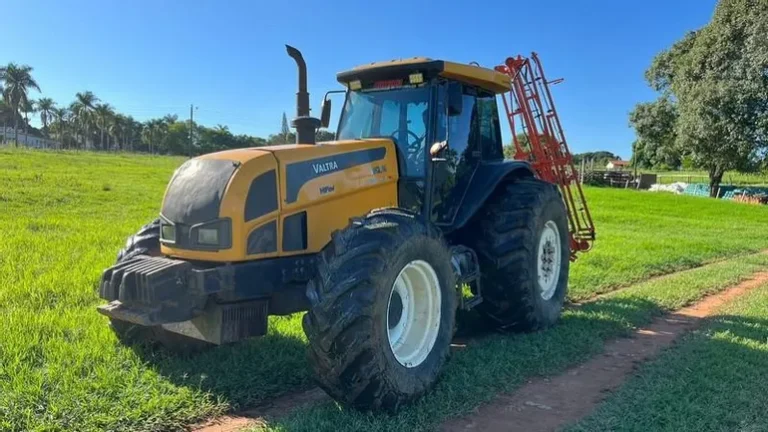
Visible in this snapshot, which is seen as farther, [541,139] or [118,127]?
[118,127]

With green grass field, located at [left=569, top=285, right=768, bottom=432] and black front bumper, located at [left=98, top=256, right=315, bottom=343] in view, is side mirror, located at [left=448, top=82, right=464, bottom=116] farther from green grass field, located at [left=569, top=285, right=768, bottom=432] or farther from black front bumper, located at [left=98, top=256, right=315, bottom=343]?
green grass field, located at [left=569, top=285, right=768, bottom=432]

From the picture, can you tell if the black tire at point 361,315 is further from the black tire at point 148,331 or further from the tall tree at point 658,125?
the tall tree at point 658,125

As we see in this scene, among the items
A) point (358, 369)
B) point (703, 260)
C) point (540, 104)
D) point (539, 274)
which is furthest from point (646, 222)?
point (358, 369)

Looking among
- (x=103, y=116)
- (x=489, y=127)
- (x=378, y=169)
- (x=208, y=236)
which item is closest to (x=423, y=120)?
(x=378, y=169)

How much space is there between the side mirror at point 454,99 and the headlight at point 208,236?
98.2 inches

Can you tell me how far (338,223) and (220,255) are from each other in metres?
0.95

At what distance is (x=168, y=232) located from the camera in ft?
13.3

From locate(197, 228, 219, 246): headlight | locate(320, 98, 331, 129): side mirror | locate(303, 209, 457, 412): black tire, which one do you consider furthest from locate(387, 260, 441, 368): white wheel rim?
locate(320, 98, 331, 129): side mirror

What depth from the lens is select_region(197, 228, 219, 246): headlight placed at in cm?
378

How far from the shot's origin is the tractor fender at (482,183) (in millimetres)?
5402

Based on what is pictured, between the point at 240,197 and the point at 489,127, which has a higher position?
the point at 489,127

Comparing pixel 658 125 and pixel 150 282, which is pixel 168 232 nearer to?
pixel 150 282

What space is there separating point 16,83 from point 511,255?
95041 millimetres

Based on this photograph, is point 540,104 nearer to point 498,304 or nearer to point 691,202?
point 498,304
